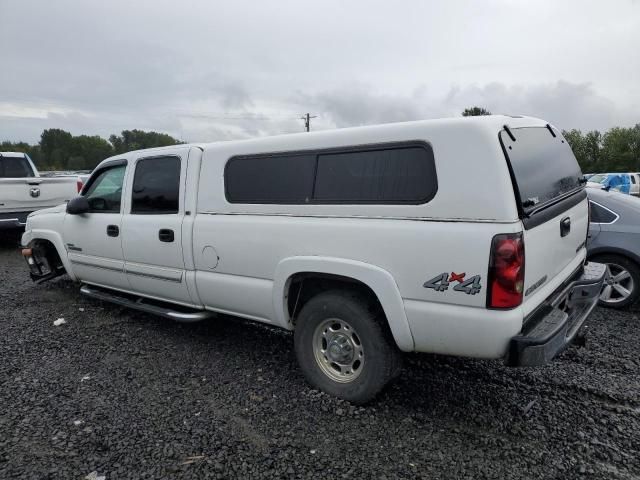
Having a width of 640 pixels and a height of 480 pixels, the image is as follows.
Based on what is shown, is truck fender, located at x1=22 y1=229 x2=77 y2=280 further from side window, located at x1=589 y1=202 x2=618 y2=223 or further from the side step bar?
side window, located at x1=589 y1=202 x2=618 y2=223

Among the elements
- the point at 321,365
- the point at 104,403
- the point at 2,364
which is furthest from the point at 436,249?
the point at 2,364

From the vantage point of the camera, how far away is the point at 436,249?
8.63ft

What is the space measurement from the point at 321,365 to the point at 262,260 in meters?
0.88

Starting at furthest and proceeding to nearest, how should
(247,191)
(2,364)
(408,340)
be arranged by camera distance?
(2,364)
(247,191)
(408,340)

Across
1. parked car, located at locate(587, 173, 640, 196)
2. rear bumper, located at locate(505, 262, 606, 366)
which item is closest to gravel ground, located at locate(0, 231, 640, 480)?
rear bumper, located at locate(505, 262, 606, 366)

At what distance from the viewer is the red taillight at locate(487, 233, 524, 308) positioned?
2459mm

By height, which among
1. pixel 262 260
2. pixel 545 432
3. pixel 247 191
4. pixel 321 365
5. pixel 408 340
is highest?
pixel 247 191

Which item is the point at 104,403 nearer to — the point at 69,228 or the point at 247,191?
the point at 247,191

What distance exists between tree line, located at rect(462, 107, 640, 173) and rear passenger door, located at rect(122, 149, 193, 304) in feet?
186

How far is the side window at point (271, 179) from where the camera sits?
3281mm

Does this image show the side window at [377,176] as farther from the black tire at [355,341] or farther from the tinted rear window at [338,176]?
the black tire at [355,341]

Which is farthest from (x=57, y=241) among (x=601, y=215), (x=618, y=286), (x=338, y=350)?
(x=618, y=286)

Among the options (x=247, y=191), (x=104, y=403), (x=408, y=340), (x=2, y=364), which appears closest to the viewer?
(x=408, y=340)

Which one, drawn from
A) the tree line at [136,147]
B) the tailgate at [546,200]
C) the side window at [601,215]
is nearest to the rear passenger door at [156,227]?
the tailgate at [546,200]
